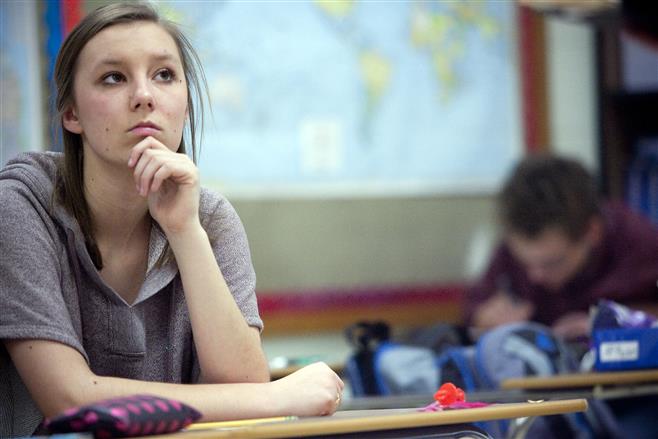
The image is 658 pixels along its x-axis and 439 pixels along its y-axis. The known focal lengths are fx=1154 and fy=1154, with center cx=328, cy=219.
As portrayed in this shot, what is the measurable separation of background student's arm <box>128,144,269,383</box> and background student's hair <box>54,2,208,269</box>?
0.12 meters

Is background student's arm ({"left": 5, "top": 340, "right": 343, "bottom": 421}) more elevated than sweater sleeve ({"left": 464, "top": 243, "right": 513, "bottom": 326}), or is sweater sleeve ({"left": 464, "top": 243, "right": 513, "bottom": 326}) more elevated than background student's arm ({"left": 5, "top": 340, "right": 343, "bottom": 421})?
background student's arm ({"left": 5, "top": 340, "right": 343, "bottom": 421})

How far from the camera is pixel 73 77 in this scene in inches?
70.9

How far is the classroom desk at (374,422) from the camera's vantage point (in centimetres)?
129

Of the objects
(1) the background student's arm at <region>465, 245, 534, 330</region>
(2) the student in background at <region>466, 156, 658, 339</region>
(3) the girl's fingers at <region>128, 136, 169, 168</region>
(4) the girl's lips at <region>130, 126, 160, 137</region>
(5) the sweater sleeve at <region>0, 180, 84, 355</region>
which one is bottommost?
(1) the background student's arm at <region>465, 245, 534, 330</region>

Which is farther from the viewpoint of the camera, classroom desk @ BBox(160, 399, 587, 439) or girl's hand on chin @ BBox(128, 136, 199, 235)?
girl's hand on chin @ BBox(128, 136, 199, 235)

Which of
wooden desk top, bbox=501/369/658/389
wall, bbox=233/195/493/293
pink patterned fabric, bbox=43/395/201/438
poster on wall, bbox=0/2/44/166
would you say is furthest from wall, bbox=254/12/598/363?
pink patterned fabric, bbox=43/395/201/438

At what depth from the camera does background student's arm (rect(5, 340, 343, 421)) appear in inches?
60.9

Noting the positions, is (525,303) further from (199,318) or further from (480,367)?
(199,318)

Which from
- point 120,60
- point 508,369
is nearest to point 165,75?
point 120,60

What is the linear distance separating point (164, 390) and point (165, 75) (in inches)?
20.3

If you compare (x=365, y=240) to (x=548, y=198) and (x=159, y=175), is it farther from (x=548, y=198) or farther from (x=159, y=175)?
(x=159, y=175)

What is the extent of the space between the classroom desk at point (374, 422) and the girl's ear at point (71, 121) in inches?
24.9

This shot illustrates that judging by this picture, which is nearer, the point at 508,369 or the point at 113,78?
the point at 113,78

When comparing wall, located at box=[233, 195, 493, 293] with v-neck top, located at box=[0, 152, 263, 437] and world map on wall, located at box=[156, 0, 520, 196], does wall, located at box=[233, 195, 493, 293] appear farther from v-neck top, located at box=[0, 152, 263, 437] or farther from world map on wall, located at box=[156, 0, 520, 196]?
v-neck top, located at box=[0, 152, 263, 437]
